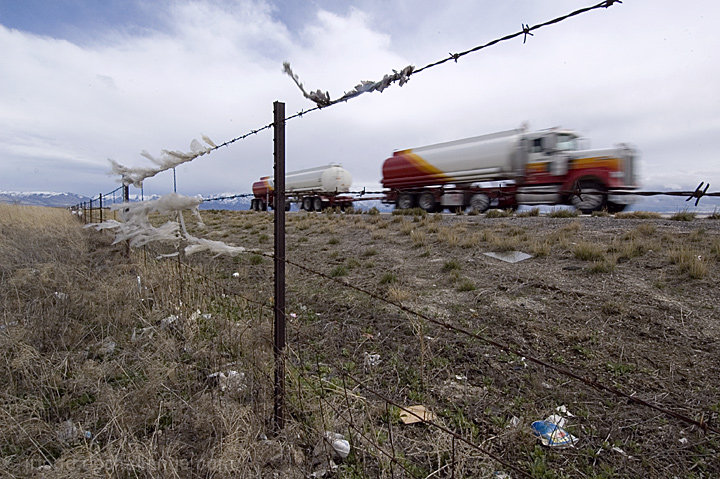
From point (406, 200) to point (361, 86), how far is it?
15383 mm

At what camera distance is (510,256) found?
6590 millimetres

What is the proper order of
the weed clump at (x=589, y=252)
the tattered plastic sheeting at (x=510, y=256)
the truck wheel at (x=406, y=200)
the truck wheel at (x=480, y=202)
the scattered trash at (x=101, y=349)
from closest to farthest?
the scattered trash at (x=101, y=349) → the weed clump at (x=589, y=252) → the tattered plastic sheeting at (x=510, y=256) → the truck wheel at (x=480, y=202) → the truck wheel at (x=406, y=200)

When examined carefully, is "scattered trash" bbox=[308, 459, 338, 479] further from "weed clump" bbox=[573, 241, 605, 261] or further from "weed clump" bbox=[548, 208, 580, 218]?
"weed clump" bbox=[548, 208, 580, 218]

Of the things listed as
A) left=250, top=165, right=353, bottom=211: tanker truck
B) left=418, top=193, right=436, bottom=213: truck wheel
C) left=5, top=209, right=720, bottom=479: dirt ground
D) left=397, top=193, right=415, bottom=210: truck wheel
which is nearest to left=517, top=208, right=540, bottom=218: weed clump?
left=5, top=209, right=720, bottom=479: dirt ground

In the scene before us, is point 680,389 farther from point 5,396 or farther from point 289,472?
point 5,396

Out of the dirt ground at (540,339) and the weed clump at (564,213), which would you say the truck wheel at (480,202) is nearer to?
the weed clump at (564,213)

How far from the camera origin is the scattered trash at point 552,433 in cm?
246

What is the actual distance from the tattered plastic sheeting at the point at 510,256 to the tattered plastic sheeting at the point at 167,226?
448 centimetres

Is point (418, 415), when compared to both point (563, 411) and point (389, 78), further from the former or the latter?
point (389, 78)

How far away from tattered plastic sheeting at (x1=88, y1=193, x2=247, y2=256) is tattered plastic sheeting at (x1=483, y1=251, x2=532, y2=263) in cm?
448

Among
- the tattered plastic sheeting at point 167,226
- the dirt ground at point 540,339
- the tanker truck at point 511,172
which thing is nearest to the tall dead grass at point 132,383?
the tattered plastic sheeting at point 167,226

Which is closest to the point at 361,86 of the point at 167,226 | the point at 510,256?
the point at 167,226

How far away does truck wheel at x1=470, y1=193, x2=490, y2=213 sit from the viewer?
1409 cm

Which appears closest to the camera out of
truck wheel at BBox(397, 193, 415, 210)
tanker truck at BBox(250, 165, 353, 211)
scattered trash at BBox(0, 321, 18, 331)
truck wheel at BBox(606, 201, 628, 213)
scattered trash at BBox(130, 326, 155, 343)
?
scattered trash at BBox(130, 326, 155, 343)
